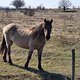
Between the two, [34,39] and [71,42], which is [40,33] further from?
[71,42]

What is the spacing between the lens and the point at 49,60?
36.4 ft

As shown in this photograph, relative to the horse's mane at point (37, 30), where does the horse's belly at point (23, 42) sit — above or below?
below

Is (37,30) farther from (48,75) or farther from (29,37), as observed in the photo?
(48,75)

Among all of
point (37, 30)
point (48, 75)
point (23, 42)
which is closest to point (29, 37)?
Answer: point (23, 42)

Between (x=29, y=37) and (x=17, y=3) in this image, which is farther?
(x=17, y=3)

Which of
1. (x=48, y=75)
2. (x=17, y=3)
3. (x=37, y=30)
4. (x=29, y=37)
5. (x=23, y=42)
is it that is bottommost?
(x=17, y=3)

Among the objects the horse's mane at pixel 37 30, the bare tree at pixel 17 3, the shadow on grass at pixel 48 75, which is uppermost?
the horse's mane at pixel 37 30

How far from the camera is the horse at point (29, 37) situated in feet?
29.5

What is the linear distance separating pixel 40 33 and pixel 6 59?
7.16 ft

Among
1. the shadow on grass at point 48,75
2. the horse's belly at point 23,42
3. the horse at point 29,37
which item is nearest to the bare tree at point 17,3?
the horse at point 29,37

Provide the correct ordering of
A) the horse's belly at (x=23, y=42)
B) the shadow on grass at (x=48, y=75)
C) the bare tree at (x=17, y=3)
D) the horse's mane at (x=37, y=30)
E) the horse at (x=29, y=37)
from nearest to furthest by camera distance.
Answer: the shadow on grass at (x=48, y=75), the horse at (x=29, y=37), the horse's mane at (x=37, y=30), the horse's belly at (x=23, y=42), the bare tree at (x=17, y=3)

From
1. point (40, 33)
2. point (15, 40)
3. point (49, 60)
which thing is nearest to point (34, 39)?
point (40, 33)

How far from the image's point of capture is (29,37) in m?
9.70

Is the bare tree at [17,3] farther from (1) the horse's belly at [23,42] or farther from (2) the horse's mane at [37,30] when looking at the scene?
(2) the horse's mane at [37,30]
